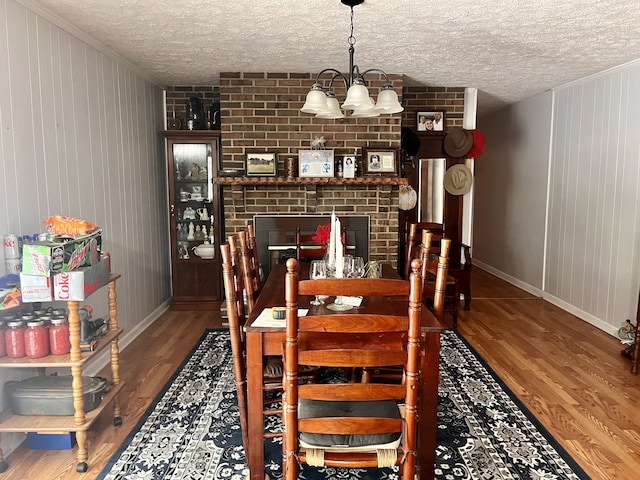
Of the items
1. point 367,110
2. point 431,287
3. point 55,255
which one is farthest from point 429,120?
point 55,255

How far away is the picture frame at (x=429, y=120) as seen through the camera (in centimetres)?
554

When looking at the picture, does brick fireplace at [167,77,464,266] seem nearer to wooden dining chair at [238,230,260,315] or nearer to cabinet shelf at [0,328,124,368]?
wooden dining chair at [238,230,260,315]

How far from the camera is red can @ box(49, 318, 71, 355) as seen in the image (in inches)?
93.4

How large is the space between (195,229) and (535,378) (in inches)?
140

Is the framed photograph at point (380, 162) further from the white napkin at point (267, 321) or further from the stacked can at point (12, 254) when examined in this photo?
the stacked can at point (12, 254)

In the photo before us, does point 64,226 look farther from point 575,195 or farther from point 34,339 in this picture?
point 575,195

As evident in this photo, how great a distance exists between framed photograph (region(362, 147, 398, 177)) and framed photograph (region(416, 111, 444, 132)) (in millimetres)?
829

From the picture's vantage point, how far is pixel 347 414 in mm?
1872

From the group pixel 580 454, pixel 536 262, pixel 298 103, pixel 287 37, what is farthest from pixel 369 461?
pixel 536 262

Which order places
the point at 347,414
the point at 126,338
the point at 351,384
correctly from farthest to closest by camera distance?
1. the point at 126,338
2. the point at 347,414
3. the point at 351,384

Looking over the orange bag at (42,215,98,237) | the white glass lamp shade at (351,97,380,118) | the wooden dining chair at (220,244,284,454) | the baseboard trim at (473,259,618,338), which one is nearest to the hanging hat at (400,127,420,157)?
the baseboard trim at (473,259,618,338)

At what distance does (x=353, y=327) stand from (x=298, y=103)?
3602mm

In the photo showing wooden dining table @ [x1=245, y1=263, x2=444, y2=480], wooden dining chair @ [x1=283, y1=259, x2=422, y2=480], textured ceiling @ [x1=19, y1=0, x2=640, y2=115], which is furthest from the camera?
textured ceiling @ [x1=19, y1=0, x2=640, y2=115]

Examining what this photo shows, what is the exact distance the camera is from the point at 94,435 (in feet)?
8.80
